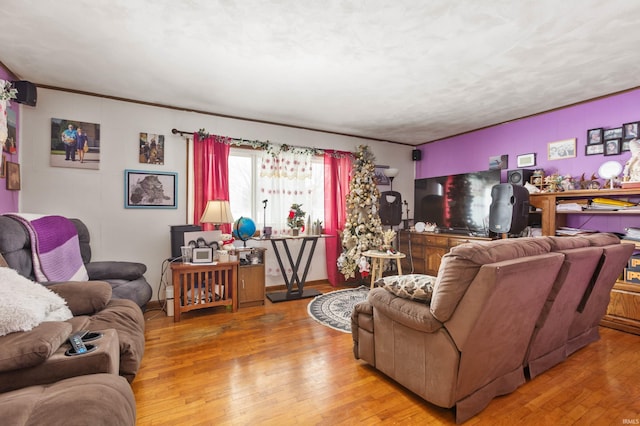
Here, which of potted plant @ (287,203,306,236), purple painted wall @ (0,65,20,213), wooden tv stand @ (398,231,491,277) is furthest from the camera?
wooden tv stand @ (398,231,491,277)

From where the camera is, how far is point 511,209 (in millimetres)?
3682

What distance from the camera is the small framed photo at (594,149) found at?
11.6ft

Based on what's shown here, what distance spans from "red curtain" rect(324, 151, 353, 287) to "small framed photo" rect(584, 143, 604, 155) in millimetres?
3036

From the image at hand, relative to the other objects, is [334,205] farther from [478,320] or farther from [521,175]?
[478,320]

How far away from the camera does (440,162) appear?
559 cm

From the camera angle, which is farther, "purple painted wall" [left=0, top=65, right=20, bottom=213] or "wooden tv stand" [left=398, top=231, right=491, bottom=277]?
"wooden tv stand" [left=398, top=231, right=491, bottom=277]

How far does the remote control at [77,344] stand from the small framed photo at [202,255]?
1.92 m

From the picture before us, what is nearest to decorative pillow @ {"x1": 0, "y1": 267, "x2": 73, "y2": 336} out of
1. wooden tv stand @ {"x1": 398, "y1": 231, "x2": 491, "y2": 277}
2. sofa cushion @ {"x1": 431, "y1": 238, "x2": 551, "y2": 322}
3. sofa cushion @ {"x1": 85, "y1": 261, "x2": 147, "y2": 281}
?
sofa cushion @ {"x1": 85, "y1": 261, "x2": 147, "y2": 281}

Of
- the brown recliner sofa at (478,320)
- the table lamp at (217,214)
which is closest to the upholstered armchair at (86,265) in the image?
the table lamp at (217,214)

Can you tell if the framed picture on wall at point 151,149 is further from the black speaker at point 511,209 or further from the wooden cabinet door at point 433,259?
the black speaker at point 511,209

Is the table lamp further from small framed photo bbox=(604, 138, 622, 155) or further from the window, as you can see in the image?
small framed photo bbox=(604, 138, 622, 155)

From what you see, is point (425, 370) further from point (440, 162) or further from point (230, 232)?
point (440, 162)

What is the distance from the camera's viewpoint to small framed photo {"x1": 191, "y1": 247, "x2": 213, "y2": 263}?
133 inches

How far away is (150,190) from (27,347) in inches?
111
